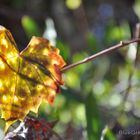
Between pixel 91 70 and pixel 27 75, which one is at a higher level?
pixel 91 70

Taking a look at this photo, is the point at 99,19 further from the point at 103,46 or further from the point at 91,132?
the point at 91,132

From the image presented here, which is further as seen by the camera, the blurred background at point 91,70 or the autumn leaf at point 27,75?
the blurred background at point 91,70

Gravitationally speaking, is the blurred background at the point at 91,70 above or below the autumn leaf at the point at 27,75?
above

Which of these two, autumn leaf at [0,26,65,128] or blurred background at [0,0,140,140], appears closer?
autumn leaf at [0,26,65,128]

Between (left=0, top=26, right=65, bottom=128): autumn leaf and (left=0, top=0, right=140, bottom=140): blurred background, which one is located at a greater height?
(left=0, top=0, right=140, bottom=140): blurred background

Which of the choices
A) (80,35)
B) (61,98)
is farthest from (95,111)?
(80,35)
